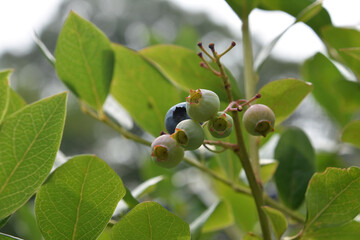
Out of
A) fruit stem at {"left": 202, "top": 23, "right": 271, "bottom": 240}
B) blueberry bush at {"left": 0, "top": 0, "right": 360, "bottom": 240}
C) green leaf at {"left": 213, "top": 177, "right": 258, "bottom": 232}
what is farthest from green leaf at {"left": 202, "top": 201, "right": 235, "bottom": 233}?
fruit stem at {"left": 202, "top": 23, "right": 271, "bottom": 240}

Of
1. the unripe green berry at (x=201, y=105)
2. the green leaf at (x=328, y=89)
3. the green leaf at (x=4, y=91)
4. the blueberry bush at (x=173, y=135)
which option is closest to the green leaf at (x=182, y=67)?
the blueberry bush at (x=173, y=135)

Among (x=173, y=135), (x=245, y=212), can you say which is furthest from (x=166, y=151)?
(x=245, y=212)

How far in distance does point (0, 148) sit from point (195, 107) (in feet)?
0.86

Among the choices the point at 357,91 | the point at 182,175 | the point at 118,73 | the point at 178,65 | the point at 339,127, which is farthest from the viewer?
the point at 182,175

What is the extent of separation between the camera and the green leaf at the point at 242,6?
892 millimetres

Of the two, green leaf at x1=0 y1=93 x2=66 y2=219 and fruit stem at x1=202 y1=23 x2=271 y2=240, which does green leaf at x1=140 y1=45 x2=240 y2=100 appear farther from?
green leaf at x1=0 y1=93 x2=66 y2=219

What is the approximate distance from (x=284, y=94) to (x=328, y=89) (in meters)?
0.62

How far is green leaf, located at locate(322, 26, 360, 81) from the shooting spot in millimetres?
895

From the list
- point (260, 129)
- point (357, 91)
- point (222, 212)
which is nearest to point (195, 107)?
point (260, 129)

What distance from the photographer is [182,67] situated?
841mm

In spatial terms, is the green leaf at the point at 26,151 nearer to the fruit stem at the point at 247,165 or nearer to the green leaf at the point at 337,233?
the fruit stem at the point at 247,165

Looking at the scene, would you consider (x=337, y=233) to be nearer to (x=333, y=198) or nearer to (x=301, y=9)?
(x=333, y=198)

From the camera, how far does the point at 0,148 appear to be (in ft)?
1.86

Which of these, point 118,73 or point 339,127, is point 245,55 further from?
point 339,127
